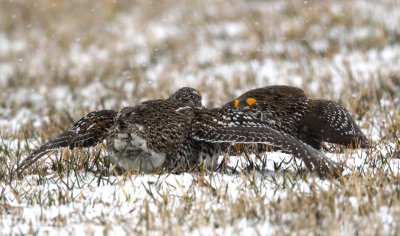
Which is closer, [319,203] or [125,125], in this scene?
[319,203]

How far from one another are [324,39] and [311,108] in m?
5.76

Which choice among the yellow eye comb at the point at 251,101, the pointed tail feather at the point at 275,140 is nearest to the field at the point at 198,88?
the pointed tail feather at the point at 275,140

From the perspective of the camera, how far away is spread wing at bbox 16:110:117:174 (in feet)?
14.4

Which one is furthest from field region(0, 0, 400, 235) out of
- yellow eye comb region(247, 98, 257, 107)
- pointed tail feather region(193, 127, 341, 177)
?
yellow eye comb region(247, 98, 257, 107)

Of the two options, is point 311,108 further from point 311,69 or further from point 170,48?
point 170,48

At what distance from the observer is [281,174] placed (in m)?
4.25

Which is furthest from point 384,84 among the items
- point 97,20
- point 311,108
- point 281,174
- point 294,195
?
point 97,20

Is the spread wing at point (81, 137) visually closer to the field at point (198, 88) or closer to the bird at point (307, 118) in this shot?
the field at point (198, 88)

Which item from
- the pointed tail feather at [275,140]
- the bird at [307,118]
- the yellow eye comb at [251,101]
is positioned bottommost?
the pointed tail feather at [275,140]

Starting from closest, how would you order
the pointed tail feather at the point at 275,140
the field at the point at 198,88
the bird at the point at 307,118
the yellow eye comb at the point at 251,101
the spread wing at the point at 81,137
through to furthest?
the field at the point at 198,88
the pointed tail feather at the point at 275,140
the spread wing at the point at 81,137
the bird at the point at 307,118
the yellow eye comb at the point at 251,101

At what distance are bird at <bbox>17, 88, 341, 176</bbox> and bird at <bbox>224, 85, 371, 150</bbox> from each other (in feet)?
2.91

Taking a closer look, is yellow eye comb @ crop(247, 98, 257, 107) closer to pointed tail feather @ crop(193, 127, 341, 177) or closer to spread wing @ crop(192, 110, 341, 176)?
spread wing @ crop(192, 110, 341, 176)

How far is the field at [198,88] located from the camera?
10.9ft

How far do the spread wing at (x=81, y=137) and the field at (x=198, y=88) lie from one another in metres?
0.16
